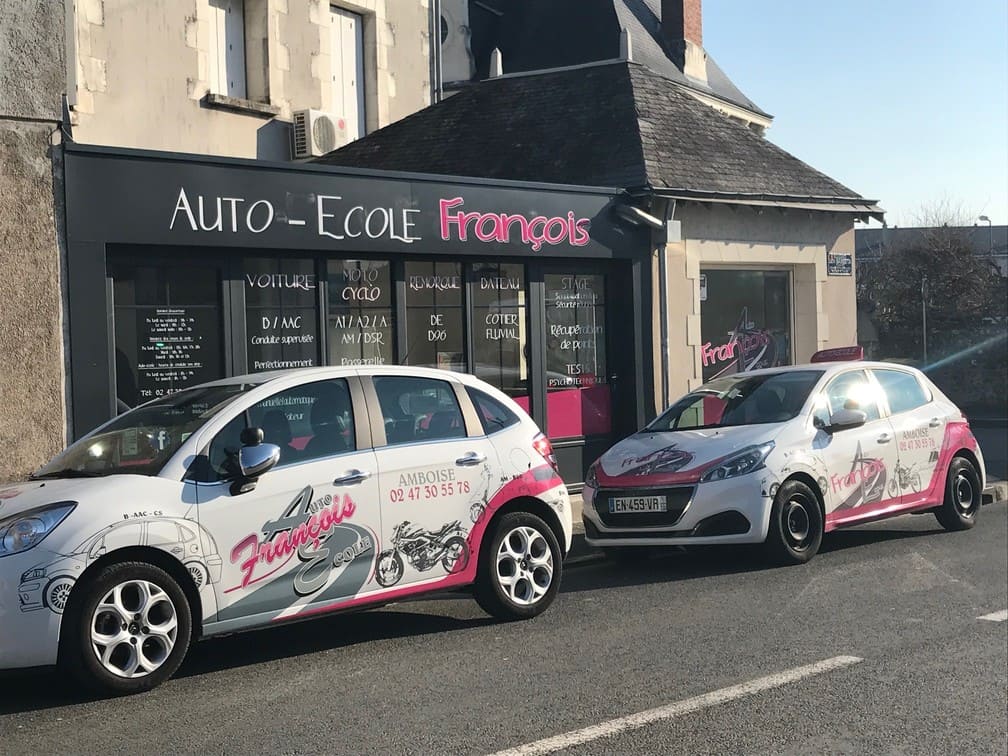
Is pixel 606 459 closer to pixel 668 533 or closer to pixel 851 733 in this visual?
pixel 668 533

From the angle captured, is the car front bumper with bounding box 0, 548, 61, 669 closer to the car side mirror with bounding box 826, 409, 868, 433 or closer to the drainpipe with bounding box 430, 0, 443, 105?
the car side mirror with bounding box 826, 409, 868, 433

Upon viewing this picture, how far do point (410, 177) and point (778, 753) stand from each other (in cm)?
A: 858

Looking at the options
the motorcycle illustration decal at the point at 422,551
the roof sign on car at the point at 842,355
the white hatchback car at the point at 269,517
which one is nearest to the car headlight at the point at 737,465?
the white hatchback car at the point at 269,517

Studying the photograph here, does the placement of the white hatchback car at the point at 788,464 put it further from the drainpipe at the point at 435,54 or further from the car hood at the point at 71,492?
the drainpipe at the point at 435,54

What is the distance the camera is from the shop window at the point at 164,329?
34.9 ft

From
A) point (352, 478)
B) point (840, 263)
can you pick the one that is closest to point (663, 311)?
point (840, 263)

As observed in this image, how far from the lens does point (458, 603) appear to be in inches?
339

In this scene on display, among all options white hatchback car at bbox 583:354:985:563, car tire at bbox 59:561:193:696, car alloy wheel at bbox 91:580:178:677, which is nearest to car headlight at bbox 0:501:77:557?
car tire at bbox 59:561:193:696

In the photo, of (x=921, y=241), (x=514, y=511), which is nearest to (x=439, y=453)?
(x=514, y=511)

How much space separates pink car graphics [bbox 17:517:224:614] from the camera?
224 inches

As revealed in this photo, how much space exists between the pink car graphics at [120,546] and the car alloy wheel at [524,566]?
6.55 feet

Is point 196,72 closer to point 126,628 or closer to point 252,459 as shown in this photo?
point 252,459

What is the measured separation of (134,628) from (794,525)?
5.53 meters

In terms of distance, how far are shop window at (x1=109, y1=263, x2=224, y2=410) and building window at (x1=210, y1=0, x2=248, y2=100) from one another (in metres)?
6.01
